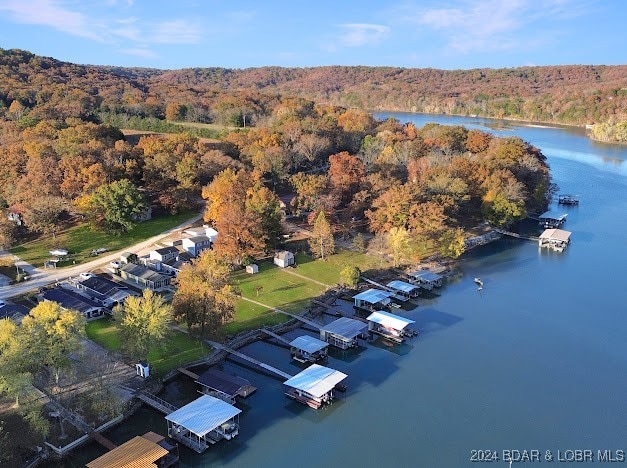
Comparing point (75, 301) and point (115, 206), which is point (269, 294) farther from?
point (115, 206)

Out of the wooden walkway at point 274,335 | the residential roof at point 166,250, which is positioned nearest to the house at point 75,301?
the residential roof at point 166,250

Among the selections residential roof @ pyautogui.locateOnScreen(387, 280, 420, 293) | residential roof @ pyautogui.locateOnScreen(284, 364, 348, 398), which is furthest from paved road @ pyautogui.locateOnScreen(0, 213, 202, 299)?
residential roof @ pyautogui.locateOnScreen(284, 364, 348, 398)

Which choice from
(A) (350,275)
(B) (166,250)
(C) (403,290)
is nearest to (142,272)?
(B) (166,250)

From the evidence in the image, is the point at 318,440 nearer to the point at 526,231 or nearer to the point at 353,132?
the point at 526,231

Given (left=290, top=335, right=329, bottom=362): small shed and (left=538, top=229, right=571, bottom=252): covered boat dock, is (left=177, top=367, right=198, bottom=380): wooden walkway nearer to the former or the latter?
(left=290, top=335, right=329, bottom=362): small shed

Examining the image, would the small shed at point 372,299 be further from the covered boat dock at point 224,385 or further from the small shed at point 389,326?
the covered boat dock at point 224,385

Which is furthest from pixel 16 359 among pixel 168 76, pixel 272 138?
pixel 168 76
